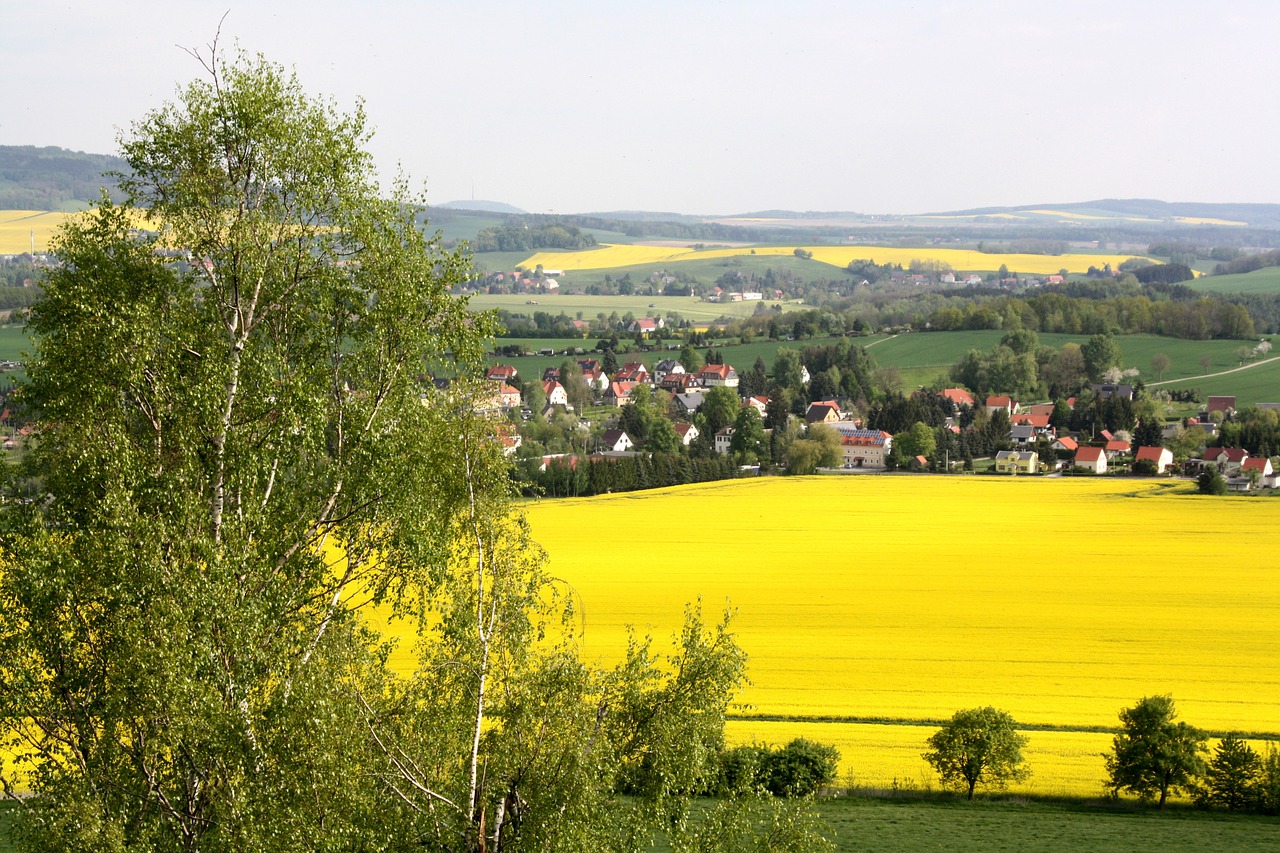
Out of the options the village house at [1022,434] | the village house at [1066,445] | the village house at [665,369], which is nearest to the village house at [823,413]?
the village house at [1022,434]

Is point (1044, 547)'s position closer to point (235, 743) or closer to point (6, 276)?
point (235, 743)

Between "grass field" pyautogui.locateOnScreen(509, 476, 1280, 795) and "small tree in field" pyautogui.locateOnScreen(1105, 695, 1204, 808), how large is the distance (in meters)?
1.12

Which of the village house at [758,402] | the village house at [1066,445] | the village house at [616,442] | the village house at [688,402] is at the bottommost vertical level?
the village house at [616,442]

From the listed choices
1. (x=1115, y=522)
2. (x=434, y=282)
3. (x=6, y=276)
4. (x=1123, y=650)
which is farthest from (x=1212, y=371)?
(x=6, y=276)

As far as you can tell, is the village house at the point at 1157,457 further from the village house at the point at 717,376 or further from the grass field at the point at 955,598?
the village house at the point at 717,376

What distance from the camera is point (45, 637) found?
460 inches

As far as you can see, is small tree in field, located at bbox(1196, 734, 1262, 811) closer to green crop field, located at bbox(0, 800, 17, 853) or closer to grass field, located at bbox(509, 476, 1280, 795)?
grass field, located at bbox(509, 476, 1280, 795)

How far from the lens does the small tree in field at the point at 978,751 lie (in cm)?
2317

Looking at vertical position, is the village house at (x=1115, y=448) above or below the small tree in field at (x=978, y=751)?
below

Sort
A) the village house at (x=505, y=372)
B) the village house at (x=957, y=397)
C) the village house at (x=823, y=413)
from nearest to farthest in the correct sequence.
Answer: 1. the village house at (x=823, y=413)
2. the village house at (x=957, y=397)
3. the village house at (x=505, y=372)

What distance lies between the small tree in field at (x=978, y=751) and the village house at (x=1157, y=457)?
57.4 m

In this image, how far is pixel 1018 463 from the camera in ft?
262

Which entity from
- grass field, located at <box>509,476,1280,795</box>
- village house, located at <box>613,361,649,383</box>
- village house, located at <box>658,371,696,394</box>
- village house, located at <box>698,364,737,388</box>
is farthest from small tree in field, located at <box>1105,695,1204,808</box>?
village house, located at <box>613,361,649,383</box>

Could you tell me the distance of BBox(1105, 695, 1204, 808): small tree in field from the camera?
74.0 feet
